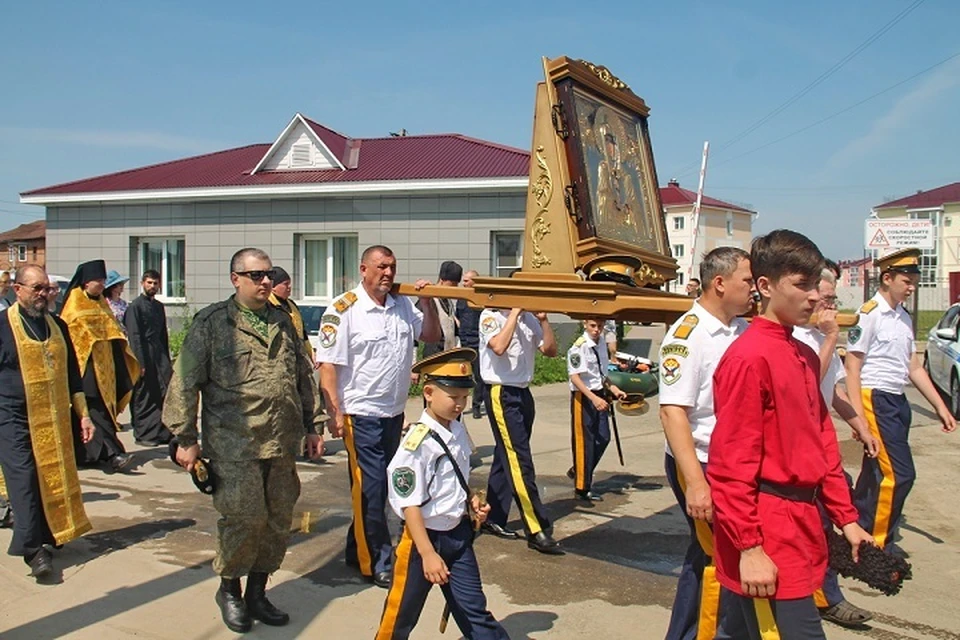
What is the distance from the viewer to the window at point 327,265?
19562 millimetres

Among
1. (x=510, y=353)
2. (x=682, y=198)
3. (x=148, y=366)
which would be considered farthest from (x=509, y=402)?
(x=682, y=198)

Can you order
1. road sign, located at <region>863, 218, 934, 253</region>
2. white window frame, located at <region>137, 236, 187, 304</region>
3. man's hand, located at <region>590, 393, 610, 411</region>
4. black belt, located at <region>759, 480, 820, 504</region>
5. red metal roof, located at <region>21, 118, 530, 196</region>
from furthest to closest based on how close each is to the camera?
white window frame, located at <region>137, 236, 187, 304</region> < red metal roof, located at <region>21, 118, 530, 196</region> < road sign, located at <region>863, 218, 934, 253</region> < man's hand, located at <region>590, 393, 610, 411</region> < black belt, located at <region>759, 480, 820, 504</region>

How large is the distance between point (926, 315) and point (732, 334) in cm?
3065

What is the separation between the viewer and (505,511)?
663 centimetres

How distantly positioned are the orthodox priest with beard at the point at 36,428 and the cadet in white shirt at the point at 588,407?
3931 mm

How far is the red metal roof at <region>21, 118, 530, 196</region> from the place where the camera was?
1900 centimetres

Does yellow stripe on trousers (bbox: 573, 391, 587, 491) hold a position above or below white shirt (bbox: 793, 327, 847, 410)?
below

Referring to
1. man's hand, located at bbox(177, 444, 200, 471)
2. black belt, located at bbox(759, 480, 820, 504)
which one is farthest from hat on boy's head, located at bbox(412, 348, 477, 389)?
black belt, located at bbox(759, 480, 820, 504)

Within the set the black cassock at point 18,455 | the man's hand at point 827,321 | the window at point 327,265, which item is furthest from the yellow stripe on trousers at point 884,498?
the window at point 327,265

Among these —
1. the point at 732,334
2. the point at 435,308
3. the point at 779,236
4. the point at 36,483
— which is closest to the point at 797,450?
the point at 779,236

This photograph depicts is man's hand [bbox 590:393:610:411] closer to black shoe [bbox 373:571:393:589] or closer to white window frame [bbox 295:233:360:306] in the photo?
black shoe [bbox 373:571:393:589]

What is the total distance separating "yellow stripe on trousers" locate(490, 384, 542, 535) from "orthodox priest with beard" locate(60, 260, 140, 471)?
4.01 m

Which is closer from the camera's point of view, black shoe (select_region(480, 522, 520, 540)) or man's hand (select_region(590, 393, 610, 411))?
black shoe (select_region(480, 522, 520, 540))

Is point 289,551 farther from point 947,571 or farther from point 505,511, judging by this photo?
point 947,571
